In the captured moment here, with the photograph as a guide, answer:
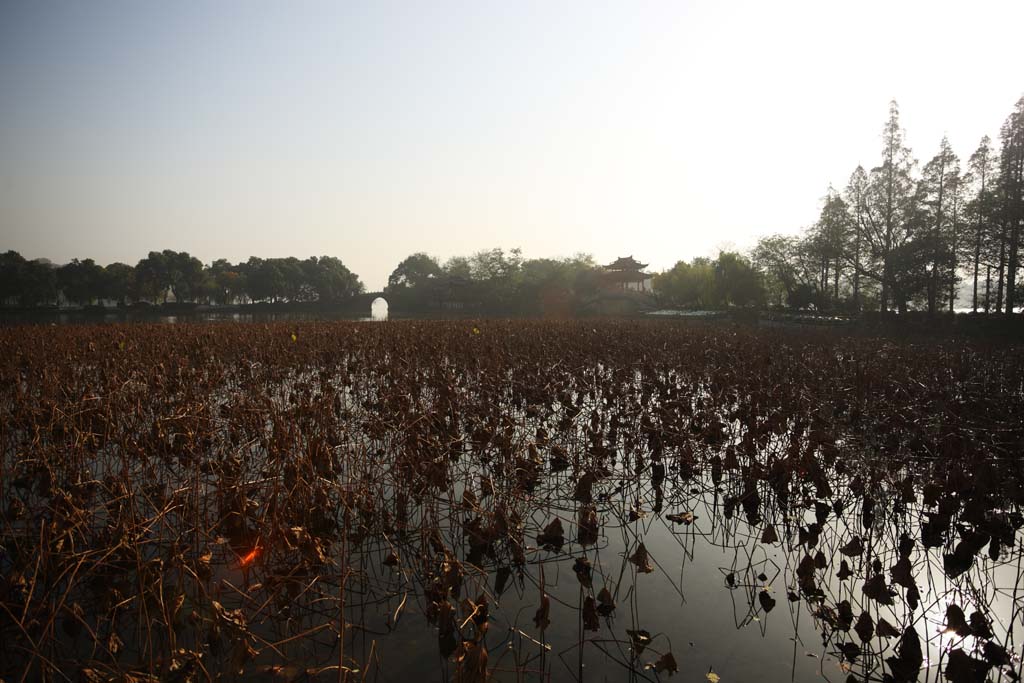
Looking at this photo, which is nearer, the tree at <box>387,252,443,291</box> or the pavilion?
the pavilion

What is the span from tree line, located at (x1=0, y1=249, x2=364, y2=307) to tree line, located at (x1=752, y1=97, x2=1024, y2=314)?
220 feet

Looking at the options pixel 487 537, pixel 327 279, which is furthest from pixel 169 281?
pixel 487 537

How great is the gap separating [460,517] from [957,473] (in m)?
4.43

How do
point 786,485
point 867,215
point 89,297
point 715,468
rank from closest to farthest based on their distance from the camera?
point 786,485, point 715,468, point 867,215, point 89,297

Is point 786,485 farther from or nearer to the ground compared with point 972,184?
nearer to the ground

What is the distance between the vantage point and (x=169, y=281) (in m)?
72.9

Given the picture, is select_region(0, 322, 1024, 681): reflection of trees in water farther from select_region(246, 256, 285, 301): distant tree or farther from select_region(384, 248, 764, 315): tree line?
select_region(246, 256, 285, 301): distant tree

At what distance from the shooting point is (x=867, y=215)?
111ft

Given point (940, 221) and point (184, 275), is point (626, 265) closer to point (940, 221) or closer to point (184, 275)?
point (940, 221)

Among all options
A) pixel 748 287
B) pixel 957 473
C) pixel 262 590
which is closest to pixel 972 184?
pixel 748 287

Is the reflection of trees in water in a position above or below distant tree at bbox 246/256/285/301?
below

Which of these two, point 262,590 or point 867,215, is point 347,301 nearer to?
point 867,215

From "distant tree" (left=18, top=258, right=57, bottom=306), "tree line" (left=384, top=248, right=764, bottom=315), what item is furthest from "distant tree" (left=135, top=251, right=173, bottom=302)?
"tree line" (left=384, top=248, right=764, bottom=315)

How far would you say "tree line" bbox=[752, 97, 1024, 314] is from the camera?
26.7 metres
